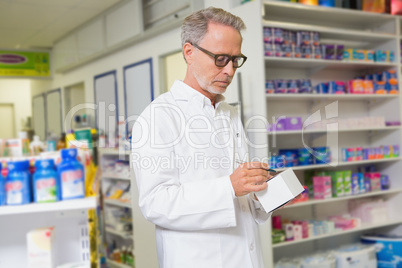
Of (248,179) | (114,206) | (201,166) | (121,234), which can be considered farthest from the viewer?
(114,206)

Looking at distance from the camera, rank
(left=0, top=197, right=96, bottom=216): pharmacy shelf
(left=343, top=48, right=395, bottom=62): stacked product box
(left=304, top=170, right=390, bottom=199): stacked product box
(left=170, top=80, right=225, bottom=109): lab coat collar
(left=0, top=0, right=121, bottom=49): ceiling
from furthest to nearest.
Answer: (left=343, top=48, right=395, bottom=62): stacked product box < (left=304, top=170, right=390, bottom=199): stacked product box < (left=0, top=0, right=121, bottom=49): ceiling < (left=170, top=80, right=225, bottom=109): lab coat collar < (left=0, top=197, right=96, bottom=216): pharmacy shelf

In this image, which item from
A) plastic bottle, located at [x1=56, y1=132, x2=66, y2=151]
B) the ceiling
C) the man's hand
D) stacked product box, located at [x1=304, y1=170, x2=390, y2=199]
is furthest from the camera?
stacked product box, located at [x1=304, y1=170, x2=390, y2=199]

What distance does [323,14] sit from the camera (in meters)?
3.96

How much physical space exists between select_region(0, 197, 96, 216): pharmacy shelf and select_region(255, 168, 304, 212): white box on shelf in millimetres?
649

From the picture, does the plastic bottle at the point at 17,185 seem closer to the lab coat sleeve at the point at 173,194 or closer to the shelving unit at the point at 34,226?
the shelving unit at the point at 34,226

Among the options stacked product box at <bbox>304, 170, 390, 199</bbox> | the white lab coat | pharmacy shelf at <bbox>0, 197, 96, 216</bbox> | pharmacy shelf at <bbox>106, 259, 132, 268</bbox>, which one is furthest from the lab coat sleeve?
stacked product box at <bbox>304, 170, 390, 199</bbox>

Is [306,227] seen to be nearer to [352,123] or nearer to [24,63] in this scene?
[352,123]

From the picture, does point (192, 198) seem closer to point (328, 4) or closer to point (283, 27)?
point (283, 27)

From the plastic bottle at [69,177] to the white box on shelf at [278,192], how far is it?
2.34 ft

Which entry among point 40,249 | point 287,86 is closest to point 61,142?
point 40,249

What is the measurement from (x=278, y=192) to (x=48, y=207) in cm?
87

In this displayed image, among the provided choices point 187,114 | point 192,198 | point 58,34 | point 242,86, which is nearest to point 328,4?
point 242,86

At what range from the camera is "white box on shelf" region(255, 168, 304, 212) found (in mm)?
1419

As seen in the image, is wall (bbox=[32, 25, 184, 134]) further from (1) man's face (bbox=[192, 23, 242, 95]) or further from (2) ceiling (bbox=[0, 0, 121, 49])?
(1) man's face (bbox=[192, 23, 242, 95])
